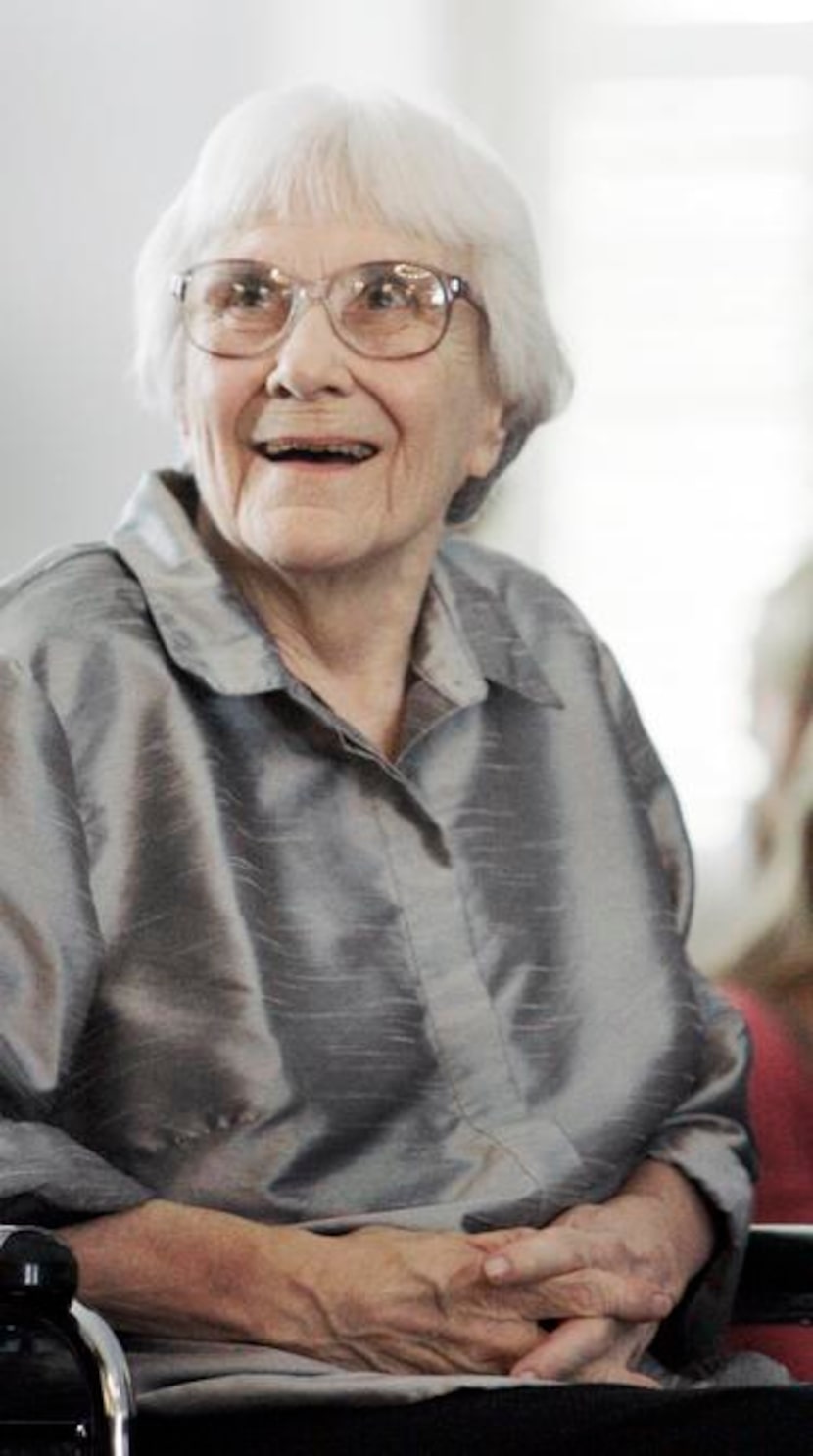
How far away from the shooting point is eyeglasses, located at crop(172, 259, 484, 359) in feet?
6.95

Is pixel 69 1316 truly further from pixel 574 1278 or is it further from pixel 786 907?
pixel 786 907

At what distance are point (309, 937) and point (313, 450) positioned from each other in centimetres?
37

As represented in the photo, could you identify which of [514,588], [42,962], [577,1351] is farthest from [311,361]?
[577,1351]

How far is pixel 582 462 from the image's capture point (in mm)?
2662

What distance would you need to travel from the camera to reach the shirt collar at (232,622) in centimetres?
208

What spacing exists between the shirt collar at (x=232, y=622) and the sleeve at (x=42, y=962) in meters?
0.13

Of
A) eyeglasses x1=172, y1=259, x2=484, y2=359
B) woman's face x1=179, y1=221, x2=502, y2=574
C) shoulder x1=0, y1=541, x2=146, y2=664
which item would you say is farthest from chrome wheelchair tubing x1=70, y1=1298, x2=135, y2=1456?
eyeglasses x1=172, y1=259, x2=484, y2=359

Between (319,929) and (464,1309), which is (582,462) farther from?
(464,1309)

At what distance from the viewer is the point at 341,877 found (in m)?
2.09

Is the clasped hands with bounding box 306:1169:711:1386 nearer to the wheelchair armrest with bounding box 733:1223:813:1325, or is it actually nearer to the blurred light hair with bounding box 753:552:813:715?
the wheelchair armrest with bounding box 733:1223:813:1325

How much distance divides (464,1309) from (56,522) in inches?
35.3

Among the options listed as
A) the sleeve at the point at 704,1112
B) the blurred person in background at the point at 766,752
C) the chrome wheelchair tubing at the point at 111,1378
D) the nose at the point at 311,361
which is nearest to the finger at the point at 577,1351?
the sleeve at the point at 704,1112

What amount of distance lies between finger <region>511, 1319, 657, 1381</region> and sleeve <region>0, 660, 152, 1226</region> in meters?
0.30

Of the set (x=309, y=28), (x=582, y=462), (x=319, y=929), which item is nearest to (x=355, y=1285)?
(x=319, y=929)
